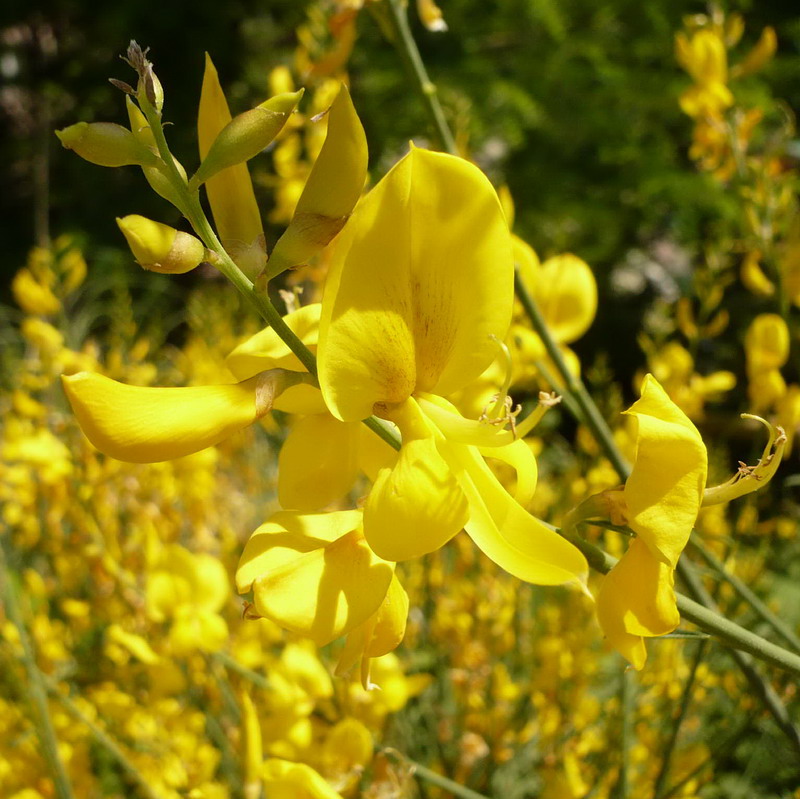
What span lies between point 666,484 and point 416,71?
0.59 m

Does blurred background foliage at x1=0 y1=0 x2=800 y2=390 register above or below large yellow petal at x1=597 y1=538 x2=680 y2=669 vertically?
below

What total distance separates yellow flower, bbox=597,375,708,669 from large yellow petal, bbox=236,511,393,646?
11 centimetres

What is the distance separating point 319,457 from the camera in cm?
44

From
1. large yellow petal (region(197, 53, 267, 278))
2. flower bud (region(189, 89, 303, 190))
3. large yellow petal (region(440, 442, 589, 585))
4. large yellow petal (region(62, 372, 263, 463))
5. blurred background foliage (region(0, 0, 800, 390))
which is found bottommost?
blurred background foliage (region(0, 0, 800, 390))

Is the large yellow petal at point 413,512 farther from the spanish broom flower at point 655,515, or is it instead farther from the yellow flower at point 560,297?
the yellow flower at point 560,297

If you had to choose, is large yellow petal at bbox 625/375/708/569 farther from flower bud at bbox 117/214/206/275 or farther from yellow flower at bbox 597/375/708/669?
flower bud at bbox 117/214/206/275

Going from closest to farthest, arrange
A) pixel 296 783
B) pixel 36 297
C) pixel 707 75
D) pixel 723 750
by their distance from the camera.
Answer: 1. pixel 296 783
2. pixel 723 750
3. pixel 707 75
4. pixel 36 297

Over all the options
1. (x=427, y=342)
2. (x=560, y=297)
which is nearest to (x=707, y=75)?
(x=560, y=297)

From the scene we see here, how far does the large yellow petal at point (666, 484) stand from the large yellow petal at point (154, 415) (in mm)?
173

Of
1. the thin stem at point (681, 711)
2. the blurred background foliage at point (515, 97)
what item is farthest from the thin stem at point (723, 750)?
the blurred background foliage at point (515, 97)

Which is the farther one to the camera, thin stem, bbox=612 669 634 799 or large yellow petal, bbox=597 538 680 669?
thin stem, bbox=612 669 634 799

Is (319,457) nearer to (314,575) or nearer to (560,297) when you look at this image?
(314,575)

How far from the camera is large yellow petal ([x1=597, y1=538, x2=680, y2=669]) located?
35cm

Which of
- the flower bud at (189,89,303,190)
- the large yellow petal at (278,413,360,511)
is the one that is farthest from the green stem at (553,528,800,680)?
the flower bud at (189,89,303,190)
